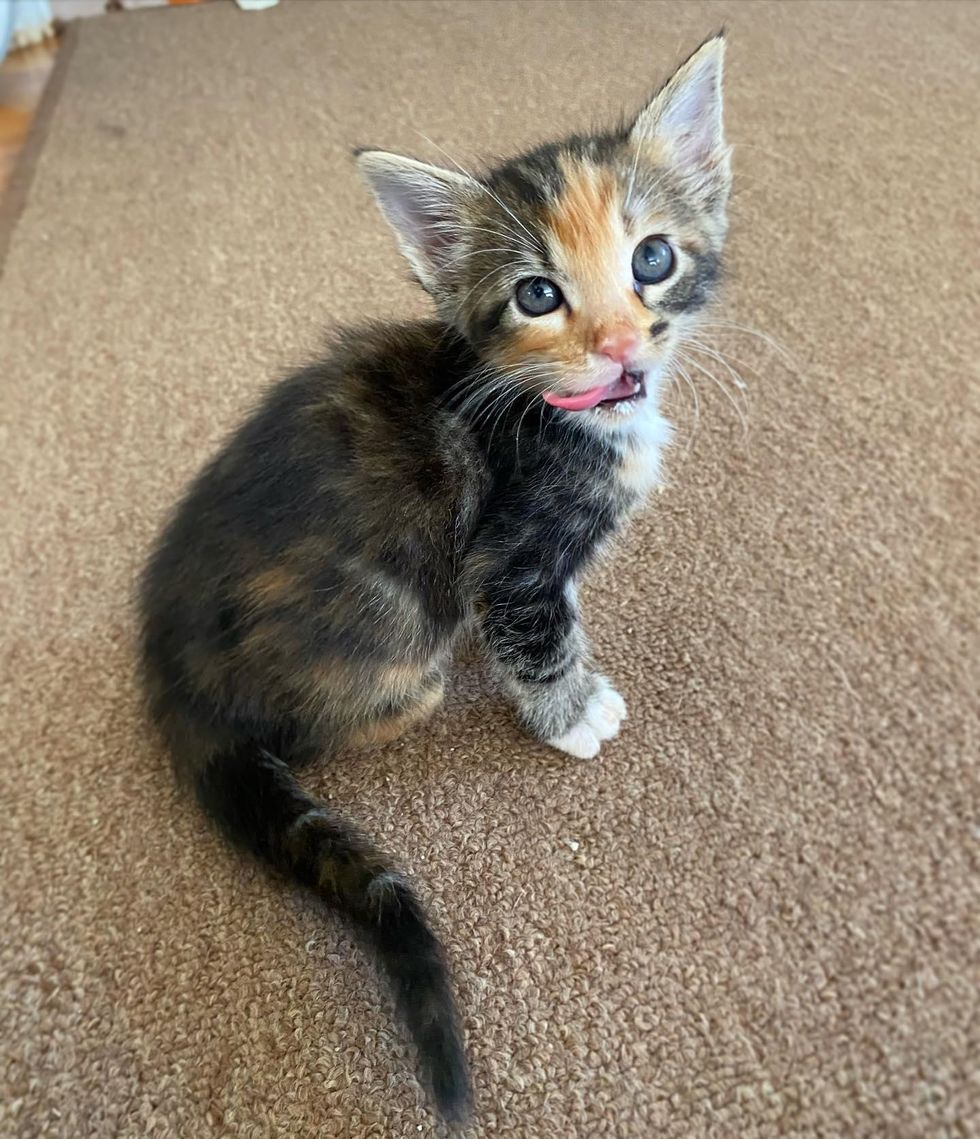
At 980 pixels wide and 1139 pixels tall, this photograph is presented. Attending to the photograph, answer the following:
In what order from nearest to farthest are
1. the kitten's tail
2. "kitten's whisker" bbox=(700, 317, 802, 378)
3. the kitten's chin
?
the kitten's tail → the kitten's chin → "kitten's whisker" bbox=(700, 317, 802, 378)

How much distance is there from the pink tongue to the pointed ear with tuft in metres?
0.25

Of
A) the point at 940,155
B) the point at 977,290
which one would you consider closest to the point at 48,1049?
the point at 977,290

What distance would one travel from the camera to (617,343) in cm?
78

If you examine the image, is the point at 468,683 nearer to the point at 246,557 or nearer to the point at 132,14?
the point at 246,557

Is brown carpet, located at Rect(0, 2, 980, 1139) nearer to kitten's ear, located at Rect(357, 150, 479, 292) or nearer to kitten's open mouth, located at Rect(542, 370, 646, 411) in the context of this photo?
kitten's open mouth, located at Rect(542, 370, 646, 411)

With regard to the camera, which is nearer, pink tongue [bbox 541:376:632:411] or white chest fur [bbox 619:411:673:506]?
pink tongue [bbox 541:376:632:411]

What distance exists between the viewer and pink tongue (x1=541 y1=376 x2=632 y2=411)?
0.82m

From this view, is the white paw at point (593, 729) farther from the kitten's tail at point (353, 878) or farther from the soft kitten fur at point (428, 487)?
the kitten's tail at point (353, 878)

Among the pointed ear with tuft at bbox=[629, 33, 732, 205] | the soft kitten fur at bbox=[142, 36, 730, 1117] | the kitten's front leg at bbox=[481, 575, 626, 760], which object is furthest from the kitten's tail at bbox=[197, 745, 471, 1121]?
the pointed ear with tuft at bbox=[629, 33, 732, 205]

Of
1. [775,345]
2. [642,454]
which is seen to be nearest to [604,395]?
[642,454]

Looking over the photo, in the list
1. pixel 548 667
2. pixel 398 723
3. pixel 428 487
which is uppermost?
pixel 428 487

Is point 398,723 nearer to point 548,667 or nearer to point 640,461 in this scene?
point 548,667

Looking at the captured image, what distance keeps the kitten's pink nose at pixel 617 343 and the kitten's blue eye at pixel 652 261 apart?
8cm

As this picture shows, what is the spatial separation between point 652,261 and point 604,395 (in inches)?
5.4
